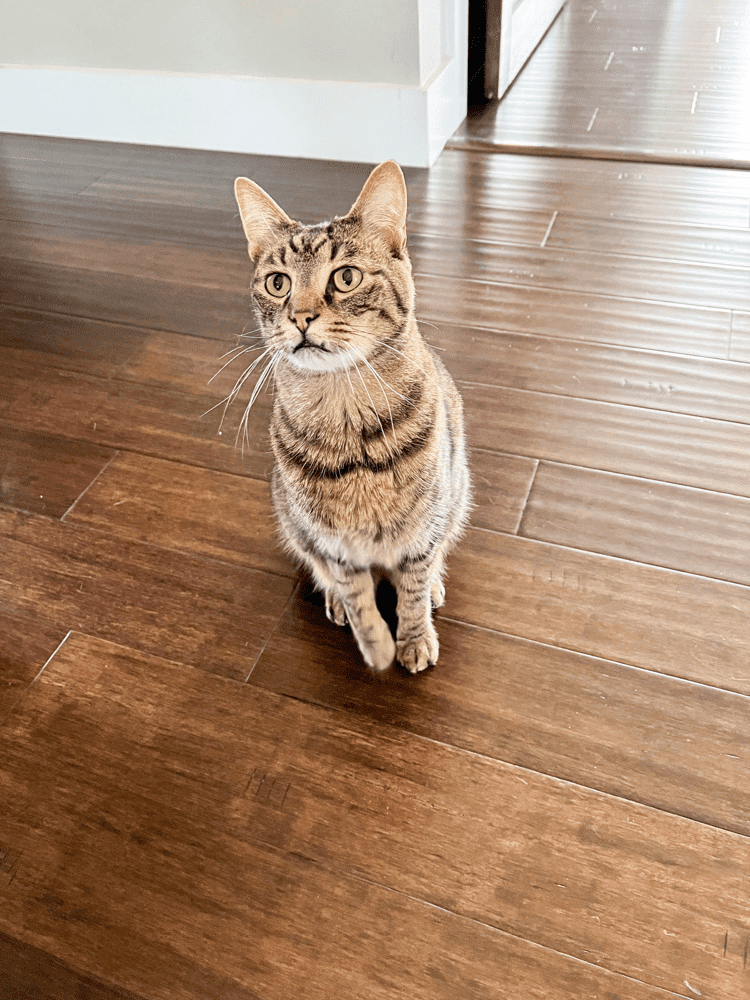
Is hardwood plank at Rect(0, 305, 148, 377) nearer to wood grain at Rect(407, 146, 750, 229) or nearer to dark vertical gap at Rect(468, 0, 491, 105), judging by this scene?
wood grain at Rect(407, 146, 750, 229)

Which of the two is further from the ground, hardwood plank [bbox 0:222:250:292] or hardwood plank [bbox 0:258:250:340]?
hardwood plank [bbox 0:222:250:292]

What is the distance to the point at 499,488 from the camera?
1.49 meters

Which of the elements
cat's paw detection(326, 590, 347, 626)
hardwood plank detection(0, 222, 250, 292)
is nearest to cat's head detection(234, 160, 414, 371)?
cat's paw detection(326, 590, 347, 626)

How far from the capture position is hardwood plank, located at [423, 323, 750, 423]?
1635 mm

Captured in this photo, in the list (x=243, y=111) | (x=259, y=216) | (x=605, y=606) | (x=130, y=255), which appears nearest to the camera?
(x=259, y=216)

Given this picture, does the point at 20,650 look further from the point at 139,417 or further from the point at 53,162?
the point at 53,162

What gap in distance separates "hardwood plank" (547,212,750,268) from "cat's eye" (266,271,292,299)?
1399 mm

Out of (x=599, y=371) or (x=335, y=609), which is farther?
(x=599, y=371)

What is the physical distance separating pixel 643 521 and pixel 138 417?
1145 mm

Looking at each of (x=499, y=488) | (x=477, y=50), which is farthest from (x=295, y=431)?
(x=477, y=50)

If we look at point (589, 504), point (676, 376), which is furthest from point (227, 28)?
point (589, 504)

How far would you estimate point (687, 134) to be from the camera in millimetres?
2553

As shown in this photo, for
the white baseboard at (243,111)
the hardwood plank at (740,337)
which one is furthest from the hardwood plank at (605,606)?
the white baseboard at (243,111)

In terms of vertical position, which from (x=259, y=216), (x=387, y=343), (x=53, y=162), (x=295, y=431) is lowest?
(x=53, y=162)
